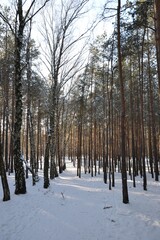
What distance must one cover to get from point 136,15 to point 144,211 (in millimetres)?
8694

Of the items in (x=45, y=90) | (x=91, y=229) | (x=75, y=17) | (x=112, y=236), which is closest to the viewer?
(x=112, y=236)

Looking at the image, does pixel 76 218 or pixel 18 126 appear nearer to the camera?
pixel 76 218

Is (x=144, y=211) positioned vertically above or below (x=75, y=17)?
below

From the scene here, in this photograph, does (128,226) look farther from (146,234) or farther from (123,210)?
(123,210)

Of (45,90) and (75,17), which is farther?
(45,90)

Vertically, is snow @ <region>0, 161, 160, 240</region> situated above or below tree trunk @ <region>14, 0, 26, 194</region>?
below

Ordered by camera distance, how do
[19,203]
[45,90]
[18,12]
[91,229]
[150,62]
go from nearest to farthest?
[91,229], [19,203], [18,12], [150,62], [45,90]

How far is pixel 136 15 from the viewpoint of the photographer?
38.8 ft

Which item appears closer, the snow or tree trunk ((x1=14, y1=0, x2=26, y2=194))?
the snow

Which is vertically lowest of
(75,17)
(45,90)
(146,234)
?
(146,234)

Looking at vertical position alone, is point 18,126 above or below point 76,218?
above

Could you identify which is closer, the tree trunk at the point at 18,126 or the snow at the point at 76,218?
the snow at the point at 76,218

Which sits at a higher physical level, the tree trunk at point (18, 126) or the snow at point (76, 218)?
the tree trunk at point (18, 126)

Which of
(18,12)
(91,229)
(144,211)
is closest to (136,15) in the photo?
(18,12)
